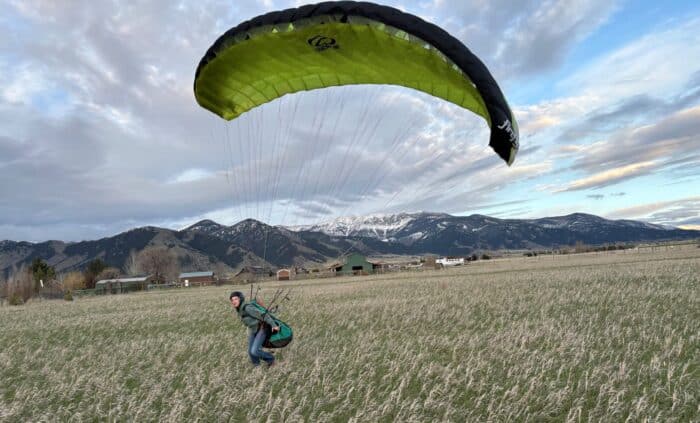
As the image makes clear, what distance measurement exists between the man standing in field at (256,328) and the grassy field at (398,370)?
0.28m

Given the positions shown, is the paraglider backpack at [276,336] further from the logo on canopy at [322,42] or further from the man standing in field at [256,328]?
the logo on canopy at [322,42]

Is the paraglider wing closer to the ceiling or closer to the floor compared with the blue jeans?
closer to the ceiling

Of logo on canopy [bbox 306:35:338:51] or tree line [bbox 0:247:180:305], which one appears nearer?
logo on canopy [bbox 306:35:338:51]

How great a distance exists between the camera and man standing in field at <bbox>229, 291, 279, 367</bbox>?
27.0 ft

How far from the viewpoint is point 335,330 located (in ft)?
40.0

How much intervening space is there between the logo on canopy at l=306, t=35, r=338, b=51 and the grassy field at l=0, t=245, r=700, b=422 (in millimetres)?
5713

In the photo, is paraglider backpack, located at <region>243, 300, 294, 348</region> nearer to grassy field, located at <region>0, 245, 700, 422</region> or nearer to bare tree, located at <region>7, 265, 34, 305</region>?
grassy field, located at <region>0, 245, 700, 422</region>

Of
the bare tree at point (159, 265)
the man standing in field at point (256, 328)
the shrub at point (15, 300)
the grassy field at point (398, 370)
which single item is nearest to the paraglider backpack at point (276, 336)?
the man standing in field at point (256, 328)

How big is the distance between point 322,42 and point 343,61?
87 centimetres

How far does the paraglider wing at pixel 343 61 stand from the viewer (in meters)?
7.34

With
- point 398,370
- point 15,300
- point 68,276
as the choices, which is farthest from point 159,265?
point 398,370

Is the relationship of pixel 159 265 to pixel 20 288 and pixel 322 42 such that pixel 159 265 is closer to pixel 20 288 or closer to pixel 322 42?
pixel 20 288

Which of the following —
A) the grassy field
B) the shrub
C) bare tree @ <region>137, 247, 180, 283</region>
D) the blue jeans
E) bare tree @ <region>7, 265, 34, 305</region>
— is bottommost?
the grassy field

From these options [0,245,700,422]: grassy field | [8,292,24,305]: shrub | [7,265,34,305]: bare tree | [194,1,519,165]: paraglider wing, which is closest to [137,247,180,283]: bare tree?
[7,265,34,305]: bare tree
